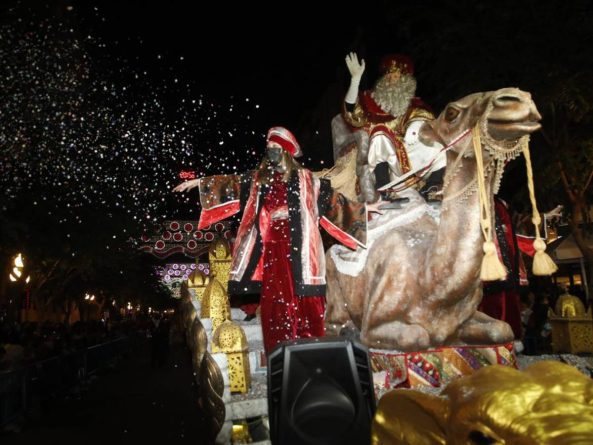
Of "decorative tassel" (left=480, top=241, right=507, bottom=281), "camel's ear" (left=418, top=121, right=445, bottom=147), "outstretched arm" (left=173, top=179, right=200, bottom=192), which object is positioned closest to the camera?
"decorative tassel" (left=480, top=241, right=507, bottom=281)

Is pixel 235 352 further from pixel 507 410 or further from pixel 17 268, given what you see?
pixel 17 268

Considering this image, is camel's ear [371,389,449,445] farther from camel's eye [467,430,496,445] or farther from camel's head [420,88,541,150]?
camel's head [420,88,541,150]

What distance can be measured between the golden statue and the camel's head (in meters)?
2.94

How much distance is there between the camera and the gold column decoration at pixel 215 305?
5.20 meters

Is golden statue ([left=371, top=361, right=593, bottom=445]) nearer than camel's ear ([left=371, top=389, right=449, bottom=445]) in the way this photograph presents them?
Yes

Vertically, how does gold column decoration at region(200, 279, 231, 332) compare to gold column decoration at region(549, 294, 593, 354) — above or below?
above

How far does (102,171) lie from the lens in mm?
10945

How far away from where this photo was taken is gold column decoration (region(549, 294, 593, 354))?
21.6 feet

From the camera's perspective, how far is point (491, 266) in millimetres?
4078

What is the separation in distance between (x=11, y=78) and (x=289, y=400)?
7.67 metres

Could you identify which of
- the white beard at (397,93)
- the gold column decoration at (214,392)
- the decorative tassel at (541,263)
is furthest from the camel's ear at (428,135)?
the gold column decoration at (214,392)

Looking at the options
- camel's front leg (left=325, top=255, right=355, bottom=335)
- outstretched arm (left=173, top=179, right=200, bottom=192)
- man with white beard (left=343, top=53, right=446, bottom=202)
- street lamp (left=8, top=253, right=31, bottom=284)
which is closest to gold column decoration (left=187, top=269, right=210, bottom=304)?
outstretched arm (left=173, top=179, right=200, bottom=192)

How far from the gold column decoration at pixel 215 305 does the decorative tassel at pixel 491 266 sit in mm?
2426

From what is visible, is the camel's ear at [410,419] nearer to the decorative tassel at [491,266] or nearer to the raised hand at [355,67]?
the decorative tassel at [491,266]
